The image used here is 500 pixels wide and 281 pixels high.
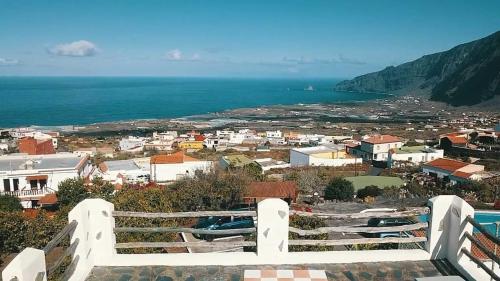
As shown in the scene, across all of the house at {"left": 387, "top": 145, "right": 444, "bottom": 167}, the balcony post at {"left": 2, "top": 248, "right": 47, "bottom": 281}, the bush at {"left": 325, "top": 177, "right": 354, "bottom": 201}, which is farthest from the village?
the balcony post at {"left": 2, "top": 248, "right": 47, "bottom": 281}

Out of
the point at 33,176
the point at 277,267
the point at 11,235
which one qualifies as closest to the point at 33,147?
the point at 33,176

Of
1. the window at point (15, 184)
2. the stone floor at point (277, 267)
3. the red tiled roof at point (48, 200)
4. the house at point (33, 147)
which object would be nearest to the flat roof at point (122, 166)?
the house at point (33, 147)

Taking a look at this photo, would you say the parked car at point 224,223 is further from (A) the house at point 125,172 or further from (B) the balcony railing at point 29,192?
(A) the house at point 125,172

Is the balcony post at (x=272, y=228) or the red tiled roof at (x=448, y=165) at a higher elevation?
the balcony post at (x=272, y=228)

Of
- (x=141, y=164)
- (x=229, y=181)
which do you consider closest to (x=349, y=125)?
(x=141, y=164)

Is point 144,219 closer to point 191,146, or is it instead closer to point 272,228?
point 272,228

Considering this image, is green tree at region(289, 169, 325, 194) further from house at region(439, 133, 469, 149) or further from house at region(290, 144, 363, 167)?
house at region(439, 133, 469, 149)

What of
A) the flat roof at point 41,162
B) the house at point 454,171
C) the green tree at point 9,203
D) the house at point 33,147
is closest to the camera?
the green tree at point 9,203
